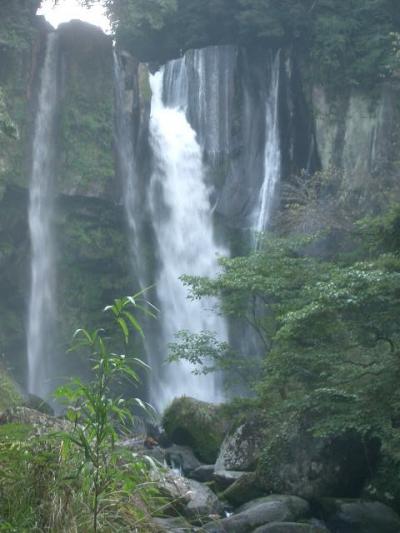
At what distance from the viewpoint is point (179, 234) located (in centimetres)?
2527

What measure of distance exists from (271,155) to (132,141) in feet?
15.1

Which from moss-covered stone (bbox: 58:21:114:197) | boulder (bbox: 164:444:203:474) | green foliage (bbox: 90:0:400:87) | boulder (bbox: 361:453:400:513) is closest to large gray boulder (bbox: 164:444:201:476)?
boulder (bbox: 164:444:203:474)

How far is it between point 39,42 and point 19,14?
1158 millimetres

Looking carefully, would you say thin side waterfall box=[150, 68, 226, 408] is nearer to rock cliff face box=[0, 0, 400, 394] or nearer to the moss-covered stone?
rock cliff face box=[0, 0, 400, 394]

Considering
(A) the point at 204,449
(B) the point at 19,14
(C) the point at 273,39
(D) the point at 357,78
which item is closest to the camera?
(A) the point at 204,449

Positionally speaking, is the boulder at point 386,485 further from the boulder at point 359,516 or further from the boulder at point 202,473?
the boulder at point 202,473

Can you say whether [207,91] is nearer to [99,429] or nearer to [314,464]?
[314,464]

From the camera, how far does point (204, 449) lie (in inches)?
559

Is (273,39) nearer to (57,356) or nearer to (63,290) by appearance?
(63,290)

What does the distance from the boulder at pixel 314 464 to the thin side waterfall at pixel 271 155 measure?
14393 millimetres

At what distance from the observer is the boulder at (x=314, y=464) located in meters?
10.7

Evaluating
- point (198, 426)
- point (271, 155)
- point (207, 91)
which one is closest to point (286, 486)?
point (198, 426)

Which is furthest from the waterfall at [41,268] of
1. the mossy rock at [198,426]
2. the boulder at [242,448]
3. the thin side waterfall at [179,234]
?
the boulder at [242,448]

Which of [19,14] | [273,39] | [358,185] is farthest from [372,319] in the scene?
[273,39]
